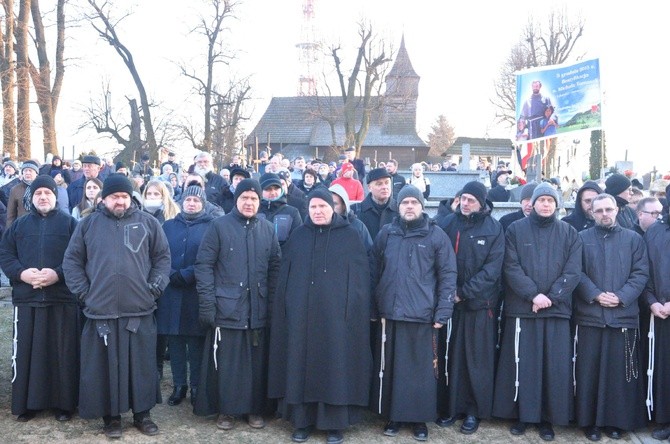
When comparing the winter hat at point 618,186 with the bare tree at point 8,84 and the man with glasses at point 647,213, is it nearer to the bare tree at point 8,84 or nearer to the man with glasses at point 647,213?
the man with glasses at point 647,213

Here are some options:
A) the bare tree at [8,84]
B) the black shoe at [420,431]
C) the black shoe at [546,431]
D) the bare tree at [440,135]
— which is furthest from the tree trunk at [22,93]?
the bare tree at [440,135]

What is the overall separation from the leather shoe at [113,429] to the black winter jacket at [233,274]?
108cm

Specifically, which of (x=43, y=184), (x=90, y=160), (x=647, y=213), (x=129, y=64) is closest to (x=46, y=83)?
(x=129, y=64)

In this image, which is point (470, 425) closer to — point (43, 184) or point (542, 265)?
point (542, 265)

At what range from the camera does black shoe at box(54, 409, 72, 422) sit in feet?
19.1

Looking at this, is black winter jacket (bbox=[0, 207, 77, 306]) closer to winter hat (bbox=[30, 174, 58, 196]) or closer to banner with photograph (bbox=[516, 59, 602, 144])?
winter hat (bbox=[30, 174, 58, 196])

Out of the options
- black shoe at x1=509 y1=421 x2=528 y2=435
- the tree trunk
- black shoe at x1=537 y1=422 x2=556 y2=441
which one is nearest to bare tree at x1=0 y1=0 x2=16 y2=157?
the tree trunk

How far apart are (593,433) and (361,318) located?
2221 mm

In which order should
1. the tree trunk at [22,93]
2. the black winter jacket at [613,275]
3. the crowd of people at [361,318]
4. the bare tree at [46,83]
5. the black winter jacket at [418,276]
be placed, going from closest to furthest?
1. the crowd of people at [361,318]
2. the black winter jacket at [418,276]
3. the black winter jacket at [613,275]
4. the tree trunk at [22,93]
5. the bare tree at [46,83]

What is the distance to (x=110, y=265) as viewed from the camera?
5.37 metres

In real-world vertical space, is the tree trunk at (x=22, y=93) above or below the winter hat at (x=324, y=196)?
above

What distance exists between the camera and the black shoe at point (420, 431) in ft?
18.7

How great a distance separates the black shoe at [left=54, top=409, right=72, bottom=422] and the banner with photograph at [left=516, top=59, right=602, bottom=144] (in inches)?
384

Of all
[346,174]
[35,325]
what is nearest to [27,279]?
[35,325]
